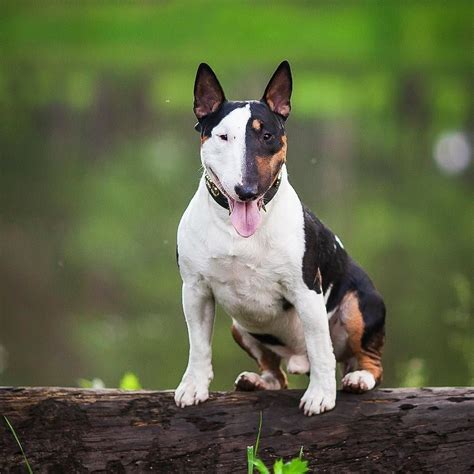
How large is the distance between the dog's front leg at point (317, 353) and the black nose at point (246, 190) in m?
0.56

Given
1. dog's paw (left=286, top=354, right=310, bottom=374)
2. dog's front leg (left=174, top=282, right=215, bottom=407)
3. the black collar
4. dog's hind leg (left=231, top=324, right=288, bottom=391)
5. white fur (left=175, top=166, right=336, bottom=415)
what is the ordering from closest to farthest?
the black collar < white fur (left=175, top=166, right=336, bottom=415) < dog's front leg (left=174, top=282, right=215, bottom=407) < dog's paw (left=286, top=354, right=310, bottom=374) < dog's hind leg (left=231, top=324, right=288, bottom=391)

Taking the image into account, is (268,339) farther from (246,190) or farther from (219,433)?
(246,190)

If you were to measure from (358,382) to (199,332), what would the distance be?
0.69 m

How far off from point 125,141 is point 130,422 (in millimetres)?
10055

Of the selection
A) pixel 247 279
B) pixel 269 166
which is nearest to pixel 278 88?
pixel 269 166

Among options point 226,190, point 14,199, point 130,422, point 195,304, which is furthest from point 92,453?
point 14,199

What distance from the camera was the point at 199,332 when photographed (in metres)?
4.91

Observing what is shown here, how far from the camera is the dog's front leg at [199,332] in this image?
486 cm

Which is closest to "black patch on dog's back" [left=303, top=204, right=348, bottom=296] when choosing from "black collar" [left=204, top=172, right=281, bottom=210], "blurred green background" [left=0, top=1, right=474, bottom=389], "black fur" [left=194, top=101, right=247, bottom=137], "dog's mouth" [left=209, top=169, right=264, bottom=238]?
"black collar" [left=204, top=172, right=281, bottom=210]

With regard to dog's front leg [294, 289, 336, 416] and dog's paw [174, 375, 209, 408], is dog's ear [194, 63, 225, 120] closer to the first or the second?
dog's front leg [294, 289, 336, 416]

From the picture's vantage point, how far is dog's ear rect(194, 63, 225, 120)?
4.68 metres

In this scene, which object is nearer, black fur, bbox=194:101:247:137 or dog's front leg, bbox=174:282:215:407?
black fur, bbox=194:101:247:137

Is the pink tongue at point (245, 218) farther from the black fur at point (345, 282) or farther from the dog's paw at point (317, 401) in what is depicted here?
the dog's paw at point (317, 401)

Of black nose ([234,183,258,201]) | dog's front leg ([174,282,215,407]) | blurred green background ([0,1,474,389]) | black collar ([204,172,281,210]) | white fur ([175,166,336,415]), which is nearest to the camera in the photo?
black nose ([234,183,258,201])
